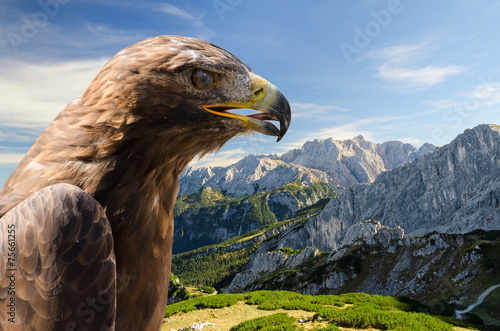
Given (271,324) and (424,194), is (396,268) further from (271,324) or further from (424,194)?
(424,194)

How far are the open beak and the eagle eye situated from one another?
0.17 metres

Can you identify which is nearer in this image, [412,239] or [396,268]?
[396,268]

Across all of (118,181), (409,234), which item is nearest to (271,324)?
(118,181)

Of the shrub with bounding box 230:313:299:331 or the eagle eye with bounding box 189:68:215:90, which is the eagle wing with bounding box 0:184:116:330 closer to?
the eagle eye with bounding box 189:68:215:90

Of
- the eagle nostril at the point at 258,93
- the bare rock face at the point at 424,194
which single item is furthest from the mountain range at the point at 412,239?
the eagle nostril at the point at 258,93

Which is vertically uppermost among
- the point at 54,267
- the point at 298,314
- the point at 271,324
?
the point at 54,267

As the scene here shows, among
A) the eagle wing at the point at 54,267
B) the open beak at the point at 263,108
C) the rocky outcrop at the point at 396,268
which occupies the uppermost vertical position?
the open beak at the point at 263,108

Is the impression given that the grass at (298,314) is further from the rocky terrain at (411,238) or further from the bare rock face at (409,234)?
the bare rock face at (409,234)

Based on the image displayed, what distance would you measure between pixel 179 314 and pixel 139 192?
14.9 meters

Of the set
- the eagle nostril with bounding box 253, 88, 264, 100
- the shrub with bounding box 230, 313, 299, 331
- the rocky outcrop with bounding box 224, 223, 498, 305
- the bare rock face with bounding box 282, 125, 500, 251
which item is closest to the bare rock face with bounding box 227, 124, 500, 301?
the rocky outcrop with bounding box 224, 223, 498, 305

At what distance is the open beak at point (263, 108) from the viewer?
99.8 inches

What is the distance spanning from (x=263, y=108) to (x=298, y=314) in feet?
43.4

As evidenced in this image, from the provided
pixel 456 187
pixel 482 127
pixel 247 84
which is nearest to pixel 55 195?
pixel 247 84

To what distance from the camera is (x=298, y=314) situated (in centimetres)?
1338
